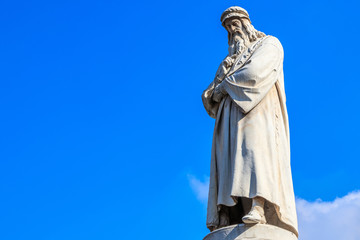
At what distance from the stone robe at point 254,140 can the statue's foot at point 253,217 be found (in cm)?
26

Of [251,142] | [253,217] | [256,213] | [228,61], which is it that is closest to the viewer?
[253,217]

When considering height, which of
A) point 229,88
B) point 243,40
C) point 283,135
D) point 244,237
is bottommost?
point 244,237

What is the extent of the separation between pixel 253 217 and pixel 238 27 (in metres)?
3.87

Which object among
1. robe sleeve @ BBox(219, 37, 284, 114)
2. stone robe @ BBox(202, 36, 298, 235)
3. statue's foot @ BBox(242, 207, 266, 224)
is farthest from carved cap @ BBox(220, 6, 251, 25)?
statue's foot @ BBox(242, 207, 266, 224)

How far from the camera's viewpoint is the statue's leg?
29.8 feet

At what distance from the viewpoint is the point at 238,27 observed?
37.7 ft

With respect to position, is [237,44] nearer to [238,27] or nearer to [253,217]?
[238,27]

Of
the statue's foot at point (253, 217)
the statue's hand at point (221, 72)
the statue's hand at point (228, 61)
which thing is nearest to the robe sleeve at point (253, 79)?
the statue's hand at point (221, 72)

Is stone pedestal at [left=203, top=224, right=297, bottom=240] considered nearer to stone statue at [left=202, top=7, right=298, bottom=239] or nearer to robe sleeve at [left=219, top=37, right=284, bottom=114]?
stone statue at [left=202, top=7, right=298, bottom=239]

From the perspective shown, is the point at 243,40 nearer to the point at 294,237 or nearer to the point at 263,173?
the point at 263,173

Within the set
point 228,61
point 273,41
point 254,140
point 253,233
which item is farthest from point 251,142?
point 273,41

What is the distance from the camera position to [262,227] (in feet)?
29.9

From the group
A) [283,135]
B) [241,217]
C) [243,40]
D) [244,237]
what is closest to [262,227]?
[244,237]

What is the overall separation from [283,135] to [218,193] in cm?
146
